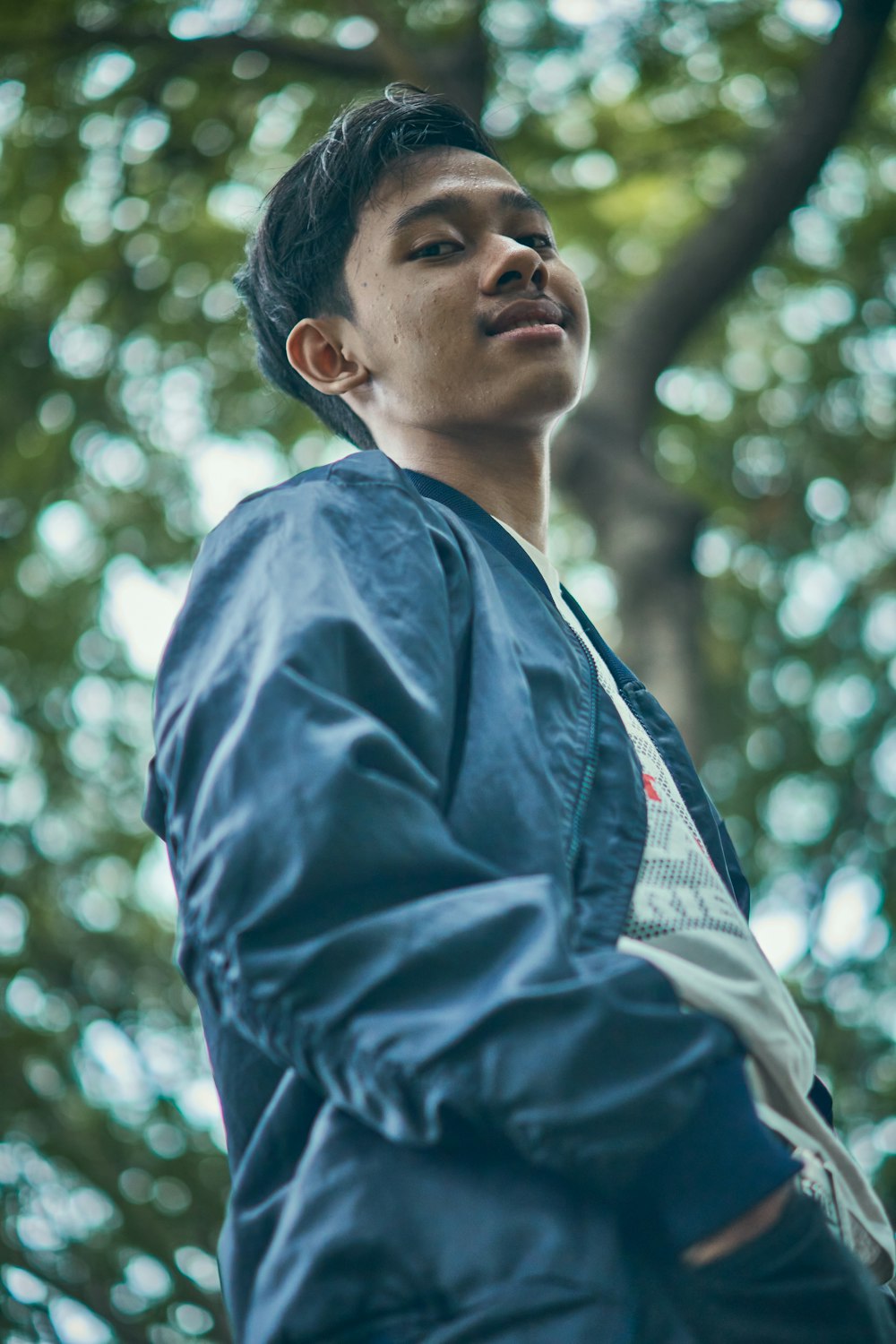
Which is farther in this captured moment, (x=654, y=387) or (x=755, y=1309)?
(x=654, y=387)

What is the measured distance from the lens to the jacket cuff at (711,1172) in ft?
2.88

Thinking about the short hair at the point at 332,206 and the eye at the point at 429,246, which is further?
the short hair at the point at 332,206

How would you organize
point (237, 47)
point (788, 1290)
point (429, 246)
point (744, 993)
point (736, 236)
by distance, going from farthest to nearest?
point (237, 47) → point (736, 236) → point (429, 246) → point (744, 993) → point (788, 1290)

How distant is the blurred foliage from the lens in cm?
454

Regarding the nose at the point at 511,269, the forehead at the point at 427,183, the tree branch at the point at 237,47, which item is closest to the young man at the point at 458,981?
the nose at the point at 511,269

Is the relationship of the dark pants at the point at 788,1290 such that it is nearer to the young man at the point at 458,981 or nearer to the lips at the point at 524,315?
the young man at the point at 458,981

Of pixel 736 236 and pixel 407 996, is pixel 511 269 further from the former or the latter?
pixel 736 236

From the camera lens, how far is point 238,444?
5.62 m

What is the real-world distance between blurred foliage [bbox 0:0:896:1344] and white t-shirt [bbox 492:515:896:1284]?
9.66 ft

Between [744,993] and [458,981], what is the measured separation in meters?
0.29

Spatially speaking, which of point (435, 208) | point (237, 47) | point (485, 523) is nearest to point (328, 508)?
point (485, 523)

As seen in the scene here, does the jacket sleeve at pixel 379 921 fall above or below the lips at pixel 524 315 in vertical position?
below

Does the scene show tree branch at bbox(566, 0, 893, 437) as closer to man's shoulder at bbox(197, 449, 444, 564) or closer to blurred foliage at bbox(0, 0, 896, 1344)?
blurred foliage at bbox(0, 0, 896, 1344)

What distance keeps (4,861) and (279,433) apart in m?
2.00
